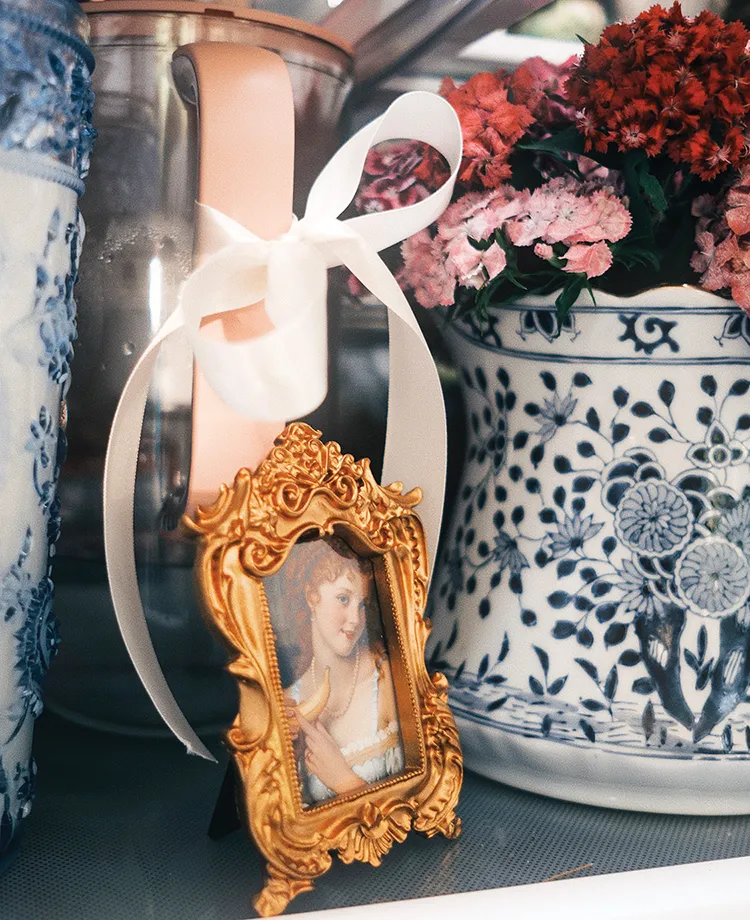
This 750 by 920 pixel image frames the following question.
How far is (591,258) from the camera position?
42 cm

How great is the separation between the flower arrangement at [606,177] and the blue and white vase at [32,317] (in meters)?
0.16

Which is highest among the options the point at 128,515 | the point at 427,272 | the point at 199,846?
the point at 427,272

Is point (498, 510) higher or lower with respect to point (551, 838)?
higher

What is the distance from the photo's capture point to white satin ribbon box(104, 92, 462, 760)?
35cm

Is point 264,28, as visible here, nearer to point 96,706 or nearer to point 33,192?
point 33,192

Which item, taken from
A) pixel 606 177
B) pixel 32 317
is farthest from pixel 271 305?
pixel 606 177

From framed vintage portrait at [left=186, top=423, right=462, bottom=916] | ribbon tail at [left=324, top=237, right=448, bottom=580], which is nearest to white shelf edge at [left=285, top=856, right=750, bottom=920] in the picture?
framed vintage portrait at [left=186, top=423, right=462, bottom=916]

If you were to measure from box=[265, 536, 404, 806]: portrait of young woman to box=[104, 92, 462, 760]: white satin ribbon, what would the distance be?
5cm

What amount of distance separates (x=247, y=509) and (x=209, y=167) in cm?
13

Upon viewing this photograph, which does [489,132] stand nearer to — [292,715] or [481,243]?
[481,243]

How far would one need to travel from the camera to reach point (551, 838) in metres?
0.41

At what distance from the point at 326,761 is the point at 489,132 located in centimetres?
27

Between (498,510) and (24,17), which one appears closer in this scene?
(24,17)

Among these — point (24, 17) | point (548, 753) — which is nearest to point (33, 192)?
point (24, 17)
